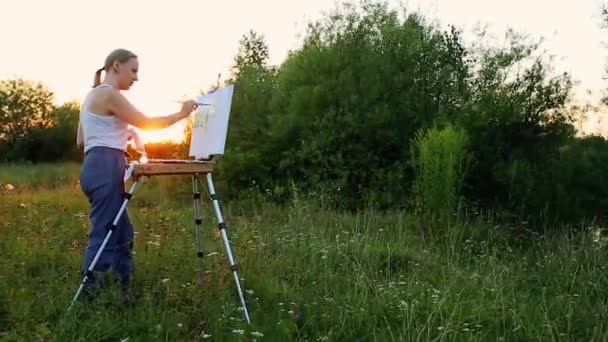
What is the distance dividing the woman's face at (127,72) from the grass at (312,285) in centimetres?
127

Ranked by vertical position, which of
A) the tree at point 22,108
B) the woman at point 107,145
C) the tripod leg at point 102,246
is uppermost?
the tree at point 22,108

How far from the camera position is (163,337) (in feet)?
11.6

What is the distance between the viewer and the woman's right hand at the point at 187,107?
389 cm

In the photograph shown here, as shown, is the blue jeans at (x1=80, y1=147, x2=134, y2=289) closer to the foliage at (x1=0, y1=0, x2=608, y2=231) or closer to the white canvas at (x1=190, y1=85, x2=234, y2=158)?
the white canvas at (x1=190, y1=85, x2=234, y2=158)

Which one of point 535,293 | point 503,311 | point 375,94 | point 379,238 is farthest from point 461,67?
point 503,311

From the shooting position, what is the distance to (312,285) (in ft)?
15.3

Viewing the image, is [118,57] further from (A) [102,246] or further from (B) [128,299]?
(B) [128,299]

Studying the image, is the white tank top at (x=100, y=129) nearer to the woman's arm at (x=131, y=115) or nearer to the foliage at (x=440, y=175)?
the woman's arm at (x=131, y=115)

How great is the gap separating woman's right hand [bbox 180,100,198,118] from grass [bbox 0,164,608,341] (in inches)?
43.9

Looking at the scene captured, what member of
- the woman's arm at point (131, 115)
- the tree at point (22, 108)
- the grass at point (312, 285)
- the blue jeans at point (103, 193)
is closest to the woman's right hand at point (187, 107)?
the woman's arm at point (131, 115)

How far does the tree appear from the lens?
2831cm

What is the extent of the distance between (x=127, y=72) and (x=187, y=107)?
0.44 meters

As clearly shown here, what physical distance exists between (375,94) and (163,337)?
727 centimetres

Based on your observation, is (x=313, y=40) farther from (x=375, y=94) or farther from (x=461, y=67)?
(x=461, y=67)
